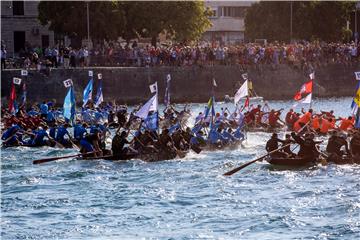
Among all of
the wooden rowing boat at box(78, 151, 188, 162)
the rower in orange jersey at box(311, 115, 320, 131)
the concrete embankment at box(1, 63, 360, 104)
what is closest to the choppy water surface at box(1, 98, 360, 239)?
the wooden rowing boat at box(78, 151, 188, 162)

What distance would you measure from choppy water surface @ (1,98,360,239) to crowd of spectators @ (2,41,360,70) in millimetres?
26741

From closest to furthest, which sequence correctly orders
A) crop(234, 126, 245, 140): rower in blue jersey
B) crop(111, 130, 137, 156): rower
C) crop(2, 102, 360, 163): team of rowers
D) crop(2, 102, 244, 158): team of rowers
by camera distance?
crop(2, 102, 360, 163): team of rowers → crop(111, 130, 137, 156): rower → crop(2, 102, 244, 158): team of rowers → crop(234, 126, 245, 140): rower in blue jersey

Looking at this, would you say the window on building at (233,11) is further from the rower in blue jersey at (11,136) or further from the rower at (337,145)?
the rower at (337,145)

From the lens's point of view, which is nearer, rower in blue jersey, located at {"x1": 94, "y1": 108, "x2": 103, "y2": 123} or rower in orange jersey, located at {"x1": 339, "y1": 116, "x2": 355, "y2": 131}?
rower in orange jersey, located at {"x1": 339, "y1": 116, "x2": 355, "y2": 131}

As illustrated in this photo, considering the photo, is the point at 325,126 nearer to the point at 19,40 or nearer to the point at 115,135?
the point at 115,135

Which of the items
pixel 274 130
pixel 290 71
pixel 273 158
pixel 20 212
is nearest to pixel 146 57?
pixel 290 71

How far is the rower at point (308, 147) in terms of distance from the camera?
36206mm

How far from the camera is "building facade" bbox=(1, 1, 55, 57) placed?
265 ft

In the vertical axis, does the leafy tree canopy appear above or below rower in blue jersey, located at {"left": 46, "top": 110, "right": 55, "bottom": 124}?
above

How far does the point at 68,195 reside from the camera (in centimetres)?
3288

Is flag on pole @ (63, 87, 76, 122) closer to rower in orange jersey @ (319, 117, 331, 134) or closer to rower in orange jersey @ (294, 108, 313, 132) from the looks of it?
rower in orange jersey @ (294, 108, 313, 132)

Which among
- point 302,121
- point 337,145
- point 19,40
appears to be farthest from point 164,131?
point 19,40

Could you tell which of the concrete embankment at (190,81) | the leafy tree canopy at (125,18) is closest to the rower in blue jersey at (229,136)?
the concrete embankment at (190,81)

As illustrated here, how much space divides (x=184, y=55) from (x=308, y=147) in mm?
34292
